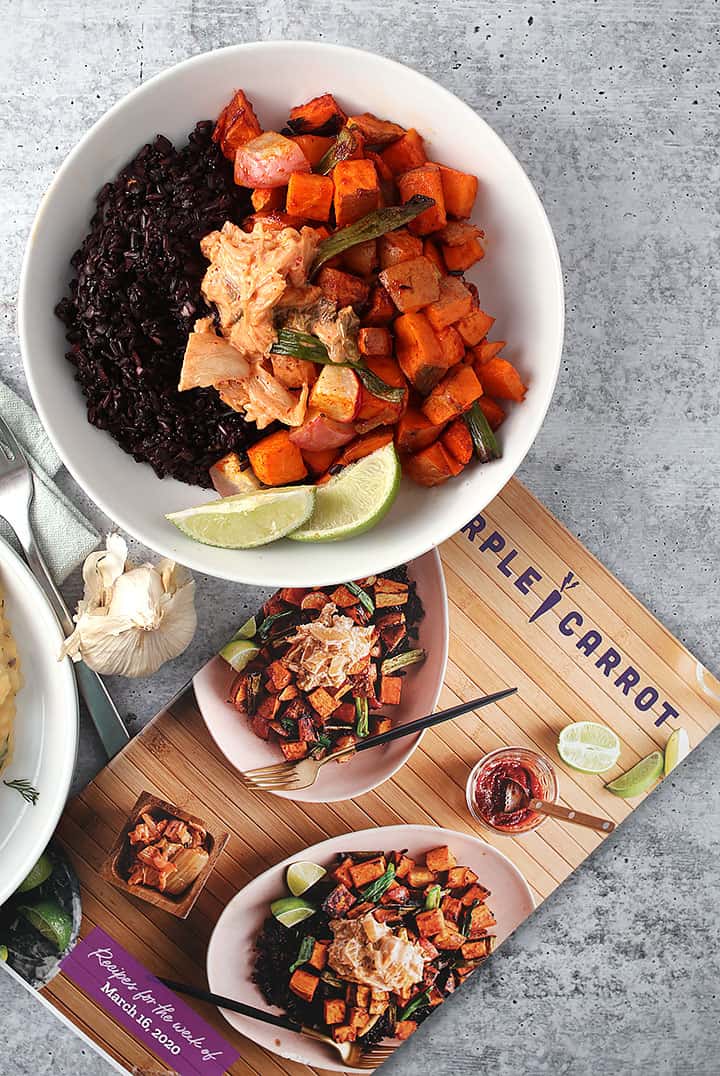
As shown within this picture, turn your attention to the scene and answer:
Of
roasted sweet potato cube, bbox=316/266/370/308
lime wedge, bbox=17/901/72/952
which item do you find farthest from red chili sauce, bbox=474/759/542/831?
roasted sweet potato cube, bbox=316/266/370/308

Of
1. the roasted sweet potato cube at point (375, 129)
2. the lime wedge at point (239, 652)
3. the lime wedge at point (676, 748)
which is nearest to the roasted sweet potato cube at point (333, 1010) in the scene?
the lime wedge at point (239, 652)

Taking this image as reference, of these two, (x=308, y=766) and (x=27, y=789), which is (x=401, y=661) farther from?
(x=27, y=789)

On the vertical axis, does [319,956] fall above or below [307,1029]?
above

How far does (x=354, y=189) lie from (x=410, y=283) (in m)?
0.19

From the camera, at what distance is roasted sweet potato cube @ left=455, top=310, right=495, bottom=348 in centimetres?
164

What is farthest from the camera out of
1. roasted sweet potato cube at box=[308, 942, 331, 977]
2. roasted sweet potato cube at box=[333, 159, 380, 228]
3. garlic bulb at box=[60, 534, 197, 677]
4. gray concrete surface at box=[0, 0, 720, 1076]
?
roasted sweet potato cube at box=[308, 942, 331, 977]

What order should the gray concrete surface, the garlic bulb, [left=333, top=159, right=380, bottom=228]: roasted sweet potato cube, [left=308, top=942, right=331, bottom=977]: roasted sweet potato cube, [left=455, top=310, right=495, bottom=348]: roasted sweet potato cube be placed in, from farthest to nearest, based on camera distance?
[left=308, top=942, right=331, bottom=977]: roasted sweet potato cube
the gray concrete surface
the garlic bulb
[left=455, top=310, right=495, bottom=348]: roasted sweet potato cube
[left=333, top=159, right=380, bottom=228]: roasted sweet potato cube

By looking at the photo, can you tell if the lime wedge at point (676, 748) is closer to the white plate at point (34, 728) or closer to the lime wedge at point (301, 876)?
the lime wedge at point (301, 876)

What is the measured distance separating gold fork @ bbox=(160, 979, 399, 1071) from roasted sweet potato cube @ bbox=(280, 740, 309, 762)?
58cm

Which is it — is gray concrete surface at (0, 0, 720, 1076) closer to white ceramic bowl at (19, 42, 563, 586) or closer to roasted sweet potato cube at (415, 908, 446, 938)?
roasted sweet potato cube at (415, 908, 446, 938)

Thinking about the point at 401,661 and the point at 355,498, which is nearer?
the point at 355,498

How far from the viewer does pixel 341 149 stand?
5.23ft

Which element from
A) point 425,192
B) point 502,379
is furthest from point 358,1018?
point 425,192

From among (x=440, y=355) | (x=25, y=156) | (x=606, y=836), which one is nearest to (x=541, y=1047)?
(x=606, y=836)
